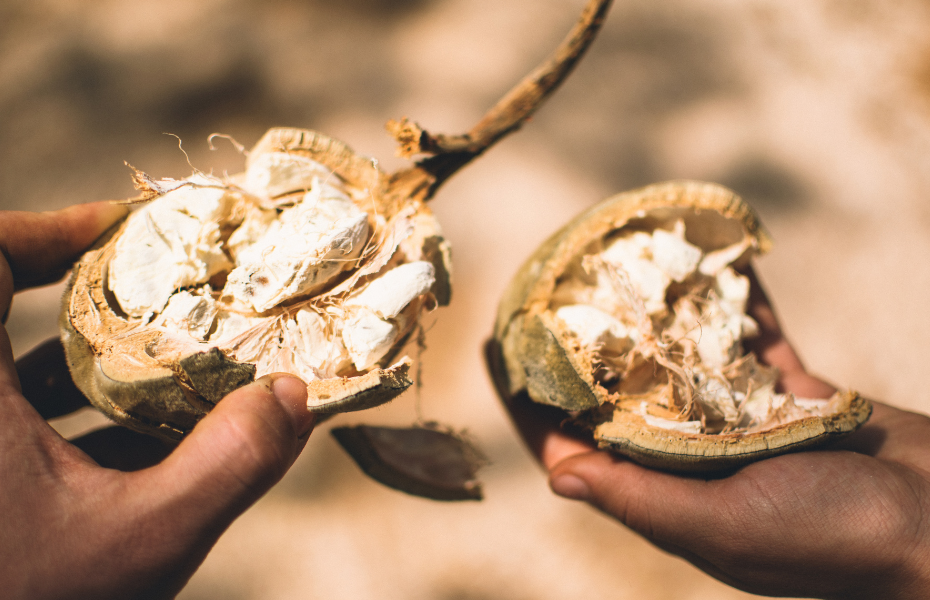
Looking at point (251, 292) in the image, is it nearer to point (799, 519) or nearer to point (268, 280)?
point (268, 280)

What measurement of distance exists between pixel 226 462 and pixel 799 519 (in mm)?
996

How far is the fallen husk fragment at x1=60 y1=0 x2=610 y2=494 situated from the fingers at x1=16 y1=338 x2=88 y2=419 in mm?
499

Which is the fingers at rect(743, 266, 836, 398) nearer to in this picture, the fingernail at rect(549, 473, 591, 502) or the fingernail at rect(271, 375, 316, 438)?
the fingernail at rect(549, 473, 591, 502)

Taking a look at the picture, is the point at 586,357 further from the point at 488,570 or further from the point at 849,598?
the point at 488,570

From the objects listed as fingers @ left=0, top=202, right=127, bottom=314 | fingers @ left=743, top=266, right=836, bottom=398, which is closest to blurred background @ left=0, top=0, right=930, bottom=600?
fingers @ left=743, top=266, right=836, bottom=398

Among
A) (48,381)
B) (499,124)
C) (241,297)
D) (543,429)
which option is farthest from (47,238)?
(543,429)

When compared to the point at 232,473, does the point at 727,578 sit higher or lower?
lower

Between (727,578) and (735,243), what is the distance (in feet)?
2.49

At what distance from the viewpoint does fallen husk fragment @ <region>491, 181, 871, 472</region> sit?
41.8 inches

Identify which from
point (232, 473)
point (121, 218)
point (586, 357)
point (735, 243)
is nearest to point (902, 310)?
point (735, 243)

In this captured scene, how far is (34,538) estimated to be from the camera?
0.75 metres

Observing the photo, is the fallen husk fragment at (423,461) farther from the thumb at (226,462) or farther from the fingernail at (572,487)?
the thumb at (226,462)

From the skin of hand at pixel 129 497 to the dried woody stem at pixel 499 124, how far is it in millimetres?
536

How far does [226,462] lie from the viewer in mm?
792
